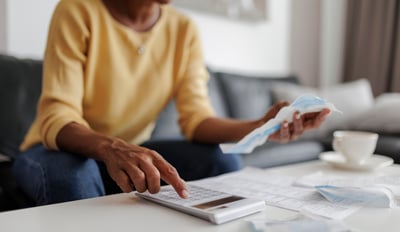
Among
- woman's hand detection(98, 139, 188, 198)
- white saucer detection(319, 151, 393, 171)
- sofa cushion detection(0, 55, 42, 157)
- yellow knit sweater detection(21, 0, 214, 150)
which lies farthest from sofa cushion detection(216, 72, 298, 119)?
woman's hand detection(98, 139, 188, 198)

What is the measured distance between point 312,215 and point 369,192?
13 cm

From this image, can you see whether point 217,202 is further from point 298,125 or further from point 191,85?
point 191,85

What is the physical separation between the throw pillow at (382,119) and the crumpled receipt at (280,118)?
1200 mm

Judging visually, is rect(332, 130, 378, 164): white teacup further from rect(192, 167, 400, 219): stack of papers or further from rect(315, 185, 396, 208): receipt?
rect(315, 185, 396, 208): receipt

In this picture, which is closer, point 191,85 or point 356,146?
point 356,146

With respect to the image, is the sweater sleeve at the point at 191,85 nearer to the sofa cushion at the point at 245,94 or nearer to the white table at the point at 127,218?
the white table at the point at 127,218

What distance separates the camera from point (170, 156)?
984 mm

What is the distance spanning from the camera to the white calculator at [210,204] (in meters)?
0.54

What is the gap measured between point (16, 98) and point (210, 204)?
99 cm

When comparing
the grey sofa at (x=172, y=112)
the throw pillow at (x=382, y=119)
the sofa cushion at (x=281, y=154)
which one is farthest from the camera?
the throw pillow at (x=382, y=119)

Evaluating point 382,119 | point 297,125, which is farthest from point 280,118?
point 382,119

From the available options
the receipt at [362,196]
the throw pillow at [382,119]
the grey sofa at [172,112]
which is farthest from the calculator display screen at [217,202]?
the throw pillow at [382,119]

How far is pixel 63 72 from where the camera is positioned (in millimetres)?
913

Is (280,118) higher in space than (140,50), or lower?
lower
